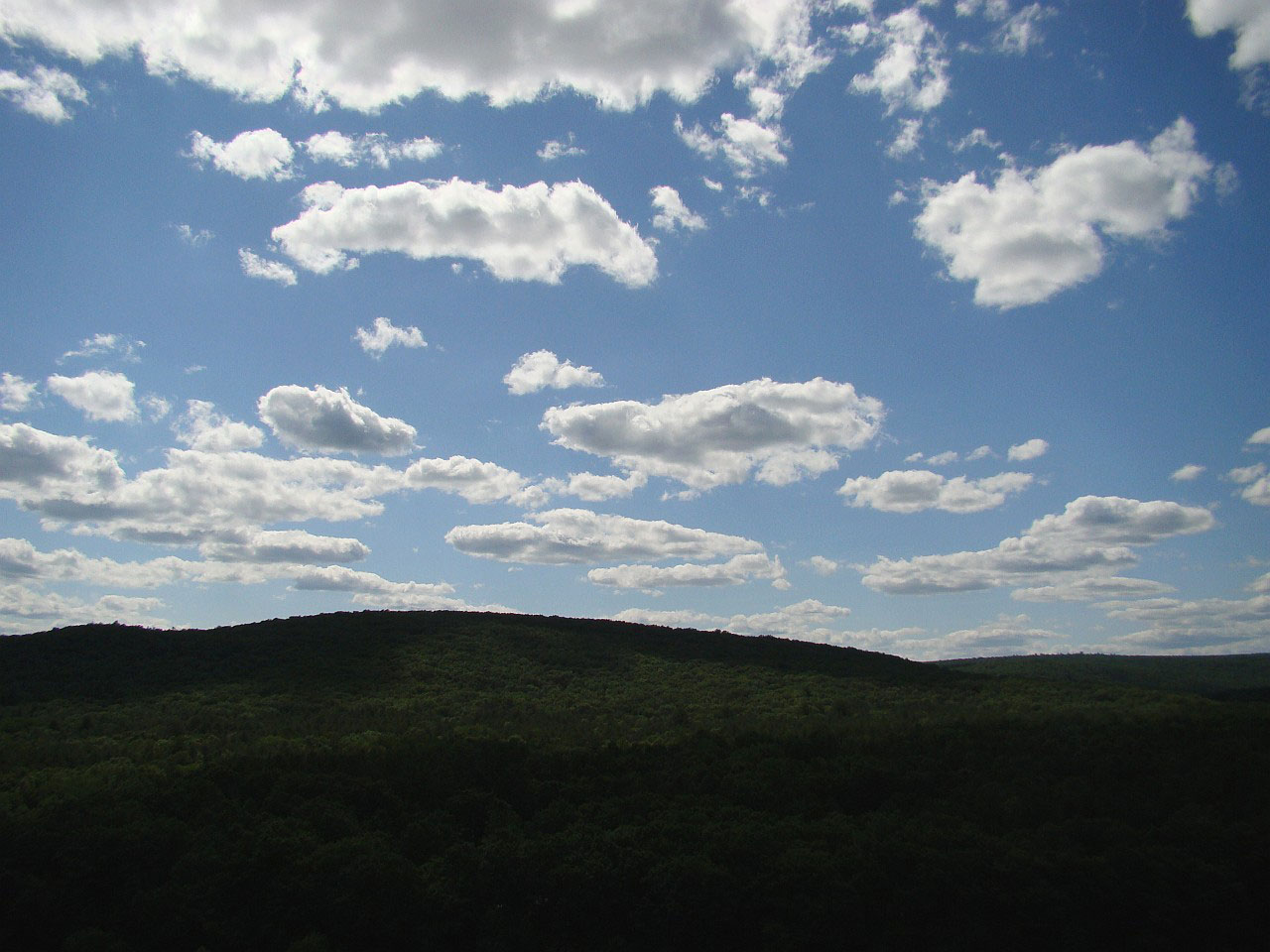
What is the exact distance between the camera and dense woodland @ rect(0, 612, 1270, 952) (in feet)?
50.6

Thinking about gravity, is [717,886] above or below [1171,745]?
below

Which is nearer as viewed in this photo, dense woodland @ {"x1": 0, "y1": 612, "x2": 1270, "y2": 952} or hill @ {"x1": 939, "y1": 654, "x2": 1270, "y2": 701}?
dense woodland @ {"x1": 0, "y1": 612, "x2": 1270, "y2": 952}

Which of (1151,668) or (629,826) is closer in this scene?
(629,826)

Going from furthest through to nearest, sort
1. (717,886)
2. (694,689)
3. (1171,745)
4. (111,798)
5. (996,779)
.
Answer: (694,689), (1171,745), (996,779), (111,798), (717,886)

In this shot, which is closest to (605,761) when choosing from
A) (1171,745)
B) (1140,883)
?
(1140,883)

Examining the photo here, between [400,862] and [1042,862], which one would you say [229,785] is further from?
[1042,862]

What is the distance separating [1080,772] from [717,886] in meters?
13.4

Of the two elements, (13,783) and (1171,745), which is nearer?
(13,783)

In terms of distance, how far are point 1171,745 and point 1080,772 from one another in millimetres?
5213

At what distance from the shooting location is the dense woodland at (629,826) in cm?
1544

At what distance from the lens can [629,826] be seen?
18.6 m

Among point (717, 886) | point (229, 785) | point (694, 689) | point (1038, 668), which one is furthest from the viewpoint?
point (1038, 668)

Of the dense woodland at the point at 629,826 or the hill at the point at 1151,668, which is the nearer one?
the dense woodland at the point at 629,826

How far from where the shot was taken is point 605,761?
2411 cm
